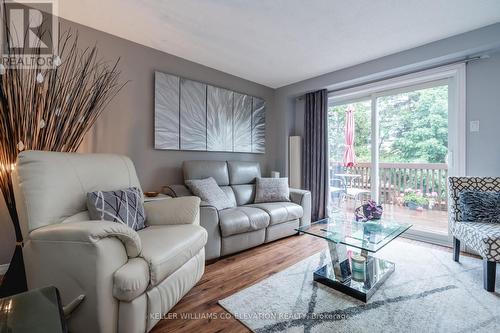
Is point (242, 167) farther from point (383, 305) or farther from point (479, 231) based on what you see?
point (479, 231)

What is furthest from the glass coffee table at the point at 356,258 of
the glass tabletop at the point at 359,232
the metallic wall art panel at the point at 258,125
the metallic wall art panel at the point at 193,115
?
the metallic wall art panel at the point at 258,125

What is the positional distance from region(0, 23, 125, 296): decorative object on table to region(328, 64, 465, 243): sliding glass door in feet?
11.1

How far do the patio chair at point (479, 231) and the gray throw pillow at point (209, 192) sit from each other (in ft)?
7.38

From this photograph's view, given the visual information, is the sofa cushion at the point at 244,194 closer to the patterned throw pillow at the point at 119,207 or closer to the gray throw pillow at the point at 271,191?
the gray throw pillow at the point at 271,191

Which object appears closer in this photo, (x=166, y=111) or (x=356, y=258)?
(x=356, y=258)

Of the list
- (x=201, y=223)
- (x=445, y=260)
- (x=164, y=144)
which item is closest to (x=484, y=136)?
(x=445, y=260)

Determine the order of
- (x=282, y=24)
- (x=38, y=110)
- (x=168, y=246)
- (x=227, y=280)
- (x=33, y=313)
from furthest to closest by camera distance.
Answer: (x=282, y=24) → (x=227, y=280) → (x=38, y=110) → (x=168, y=246) → (x=33, y=313)

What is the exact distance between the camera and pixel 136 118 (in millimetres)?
2580

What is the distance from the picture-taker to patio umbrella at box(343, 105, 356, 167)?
11.9 feet

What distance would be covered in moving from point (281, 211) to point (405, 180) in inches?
81.2

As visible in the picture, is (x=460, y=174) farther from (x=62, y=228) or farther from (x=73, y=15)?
(x=73, y=15)
